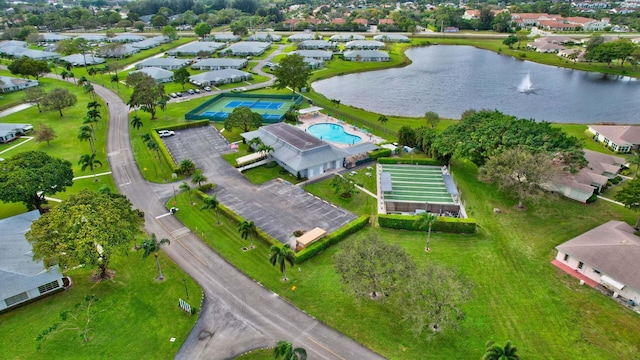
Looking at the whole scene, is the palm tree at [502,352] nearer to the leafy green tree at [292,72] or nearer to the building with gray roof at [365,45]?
the leafy green tree at [292,72]

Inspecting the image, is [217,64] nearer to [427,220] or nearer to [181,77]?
[181,77]

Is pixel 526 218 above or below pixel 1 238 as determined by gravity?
below

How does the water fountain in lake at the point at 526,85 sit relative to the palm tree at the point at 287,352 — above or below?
above

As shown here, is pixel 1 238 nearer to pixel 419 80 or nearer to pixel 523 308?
pixel 523 308

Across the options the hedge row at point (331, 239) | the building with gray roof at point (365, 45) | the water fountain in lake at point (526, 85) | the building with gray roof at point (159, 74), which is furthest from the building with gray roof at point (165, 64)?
the water fountain in lake at point (526, 85)

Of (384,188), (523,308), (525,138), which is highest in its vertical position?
(525,138)

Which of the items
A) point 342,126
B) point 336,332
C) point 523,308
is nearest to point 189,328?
point 336,332
